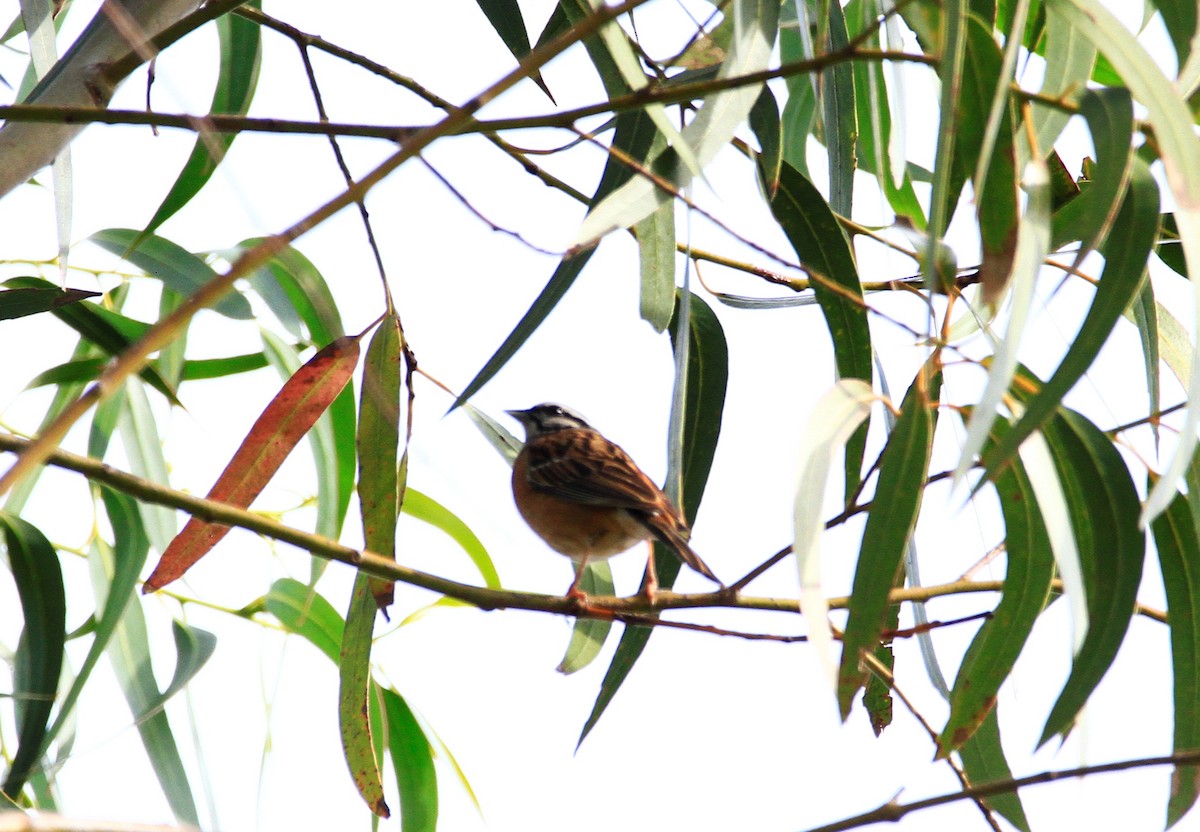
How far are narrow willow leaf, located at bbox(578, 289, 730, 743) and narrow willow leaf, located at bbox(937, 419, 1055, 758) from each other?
641 millimetres

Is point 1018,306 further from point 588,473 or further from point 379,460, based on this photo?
point 588,473

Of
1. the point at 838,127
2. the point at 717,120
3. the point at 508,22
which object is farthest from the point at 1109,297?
the point at 508,22

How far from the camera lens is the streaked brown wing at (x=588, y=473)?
338 cm

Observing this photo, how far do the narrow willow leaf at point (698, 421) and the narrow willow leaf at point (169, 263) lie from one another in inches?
35.1

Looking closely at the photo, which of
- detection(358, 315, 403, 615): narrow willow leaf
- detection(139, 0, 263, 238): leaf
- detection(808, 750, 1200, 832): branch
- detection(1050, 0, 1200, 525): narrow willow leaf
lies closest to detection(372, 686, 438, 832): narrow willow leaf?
detection(358, 315, 403, 615): narrow willow leaf

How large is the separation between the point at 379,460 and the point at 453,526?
2.51 feet

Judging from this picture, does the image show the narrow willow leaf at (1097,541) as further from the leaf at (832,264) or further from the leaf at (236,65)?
the leaf at (236,65)

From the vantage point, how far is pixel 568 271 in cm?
220

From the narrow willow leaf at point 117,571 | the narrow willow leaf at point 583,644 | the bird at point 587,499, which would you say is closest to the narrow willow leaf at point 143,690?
the narrow willow leaf at point 117,571

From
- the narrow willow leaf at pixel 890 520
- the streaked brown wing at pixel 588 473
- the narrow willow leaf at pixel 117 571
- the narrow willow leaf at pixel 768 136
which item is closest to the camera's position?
the narrow willow leaf at pixel 890 520

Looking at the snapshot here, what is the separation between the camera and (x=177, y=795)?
2713 mm

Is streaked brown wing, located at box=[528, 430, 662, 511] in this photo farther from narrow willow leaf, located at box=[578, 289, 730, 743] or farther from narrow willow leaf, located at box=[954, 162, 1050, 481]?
narrow willow leaf, located at box=[954, 162, 1050, 481]

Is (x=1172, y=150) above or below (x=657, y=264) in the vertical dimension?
below

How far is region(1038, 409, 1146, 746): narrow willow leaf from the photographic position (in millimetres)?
1856
